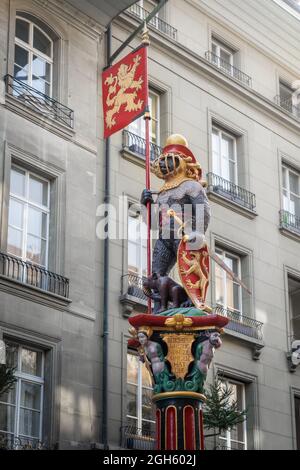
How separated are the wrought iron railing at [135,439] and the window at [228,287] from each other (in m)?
5.40

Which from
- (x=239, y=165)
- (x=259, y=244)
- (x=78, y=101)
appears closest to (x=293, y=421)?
(x=259, y=244)

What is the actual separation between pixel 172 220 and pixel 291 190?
18.1 meters

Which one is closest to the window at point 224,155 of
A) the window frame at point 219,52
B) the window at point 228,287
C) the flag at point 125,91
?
the window frame at point 219,52

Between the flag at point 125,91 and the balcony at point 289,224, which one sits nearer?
the flag at point 125,91

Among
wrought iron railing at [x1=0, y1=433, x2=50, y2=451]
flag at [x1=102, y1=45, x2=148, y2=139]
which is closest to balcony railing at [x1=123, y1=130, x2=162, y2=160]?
flag at [x1=102, y1=45, x2=148, y2=139]

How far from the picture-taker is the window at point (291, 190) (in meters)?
34.2

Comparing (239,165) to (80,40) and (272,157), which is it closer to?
(272,157)

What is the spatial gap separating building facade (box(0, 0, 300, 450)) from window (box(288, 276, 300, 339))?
8cm

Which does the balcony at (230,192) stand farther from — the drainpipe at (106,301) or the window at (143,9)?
the window at (143,9)

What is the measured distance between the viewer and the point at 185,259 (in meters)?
16.8

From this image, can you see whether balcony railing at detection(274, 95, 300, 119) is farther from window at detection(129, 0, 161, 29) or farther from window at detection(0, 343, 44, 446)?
window at detection(0, 343, 44, 446)

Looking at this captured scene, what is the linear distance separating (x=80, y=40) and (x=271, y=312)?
9.36m

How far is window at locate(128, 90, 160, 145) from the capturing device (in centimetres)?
2936

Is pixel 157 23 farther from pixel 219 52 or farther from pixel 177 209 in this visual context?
A: pixel 177 209
